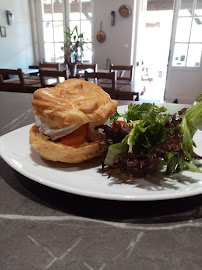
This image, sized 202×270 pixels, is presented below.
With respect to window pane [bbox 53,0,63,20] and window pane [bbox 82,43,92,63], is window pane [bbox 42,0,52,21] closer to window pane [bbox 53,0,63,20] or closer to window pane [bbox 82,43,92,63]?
window pane [bbox 53,0,63,20]

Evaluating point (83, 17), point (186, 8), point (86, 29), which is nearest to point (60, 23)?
point (83, 17)

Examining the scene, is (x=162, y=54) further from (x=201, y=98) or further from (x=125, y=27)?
(x=201, y=98)

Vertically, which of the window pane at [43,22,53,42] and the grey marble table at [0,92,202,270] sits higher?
the window pane at [43,22,53,42]

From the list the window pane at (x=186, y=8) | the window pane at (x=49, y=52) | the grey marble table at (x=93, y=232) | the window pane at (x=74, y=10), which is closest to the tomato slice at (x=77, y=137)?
the grey marble table at (x=93, y=232)

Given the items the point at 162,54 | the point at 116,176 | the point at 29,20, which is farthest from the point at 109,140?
the point at 162,54

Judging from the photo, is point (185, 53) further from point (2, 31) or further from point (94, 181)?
point (94, 181)

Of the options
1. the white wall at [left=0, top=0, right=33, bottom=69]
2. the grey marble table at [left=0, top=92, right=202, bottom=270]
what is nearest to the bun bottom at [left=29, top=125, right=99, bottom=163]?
the grey marble table at [left=0, top=92, right=202, bottom=270]

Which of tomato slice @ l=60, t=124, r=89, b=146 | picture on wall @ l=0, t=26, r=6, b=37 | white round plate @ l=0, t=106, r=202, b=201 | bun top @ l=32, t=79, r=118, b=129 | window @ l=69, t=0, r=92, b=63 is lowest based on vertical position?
white round plate @ l=0, t=106, r=202, b=201

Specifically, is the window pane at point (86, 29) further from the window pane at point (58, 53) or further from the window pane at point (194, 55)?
the window pane at point (194, 55)
